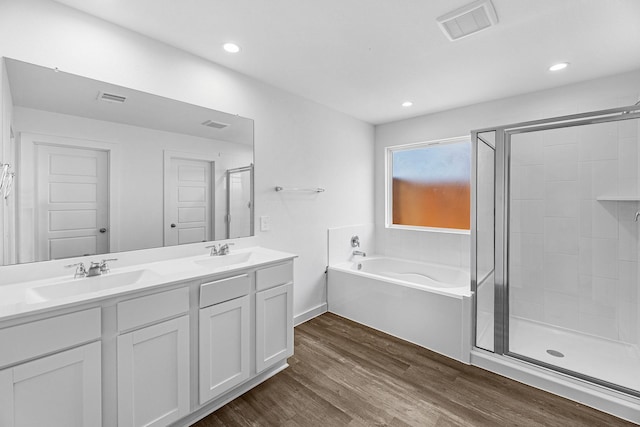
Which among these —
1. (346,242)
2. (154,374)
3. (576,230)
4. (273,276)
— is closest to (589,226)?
(576,230)

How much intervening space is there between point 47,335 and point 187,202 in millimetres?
1131

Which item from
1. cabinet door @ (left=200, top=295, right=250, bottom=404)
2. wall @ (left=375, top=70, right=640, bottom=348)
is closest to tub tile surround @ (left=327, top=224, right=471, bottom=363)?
wall @ (left=375, top=70, right=640, bottom=348)

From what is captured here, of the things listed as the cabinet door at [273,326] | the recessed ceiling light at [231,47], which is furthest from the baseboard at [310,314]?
the recessed ceiling light at [231,47]

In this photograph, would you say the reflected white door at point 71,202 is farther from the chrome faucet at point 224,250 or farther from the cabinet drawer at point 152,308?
the chrome faucet at point 224,250

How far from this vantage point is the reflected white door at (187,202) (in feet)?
6.61

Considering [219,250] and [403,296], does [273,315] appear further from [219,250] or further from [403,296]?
[403,296]

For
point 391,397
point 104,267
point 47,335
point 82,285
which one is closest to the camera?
point 47,335

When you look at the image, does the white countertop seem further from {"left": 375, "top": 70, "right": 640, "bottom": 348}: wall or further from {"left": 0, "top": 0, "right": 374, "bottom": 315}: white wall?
{"left": 375, "top": 70, "right": 640, "bottom": 348}: wall

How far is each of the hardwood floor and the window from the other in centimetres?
174

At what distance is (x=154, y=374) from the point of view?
144 cm

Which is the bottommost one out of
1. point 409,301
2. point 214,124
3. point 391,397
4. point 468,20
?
point 391,397

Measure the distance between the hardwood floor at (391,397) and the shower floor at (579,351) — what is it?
280mm

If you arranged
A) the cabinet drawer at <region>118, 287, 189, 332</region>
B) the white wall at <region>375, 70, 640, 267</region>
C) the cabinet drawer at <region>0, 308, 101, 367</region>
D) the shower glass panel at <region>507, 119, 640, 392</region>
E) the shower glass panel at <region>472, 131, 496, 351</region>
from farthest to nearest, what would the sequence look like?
the white wall at <region>375, 70, 640, 267</region>, the shower glass panel at <region>472, 131, 496, 351</region>, the shower glass panel at <region>507, 119, 640, 392</region>, the cabinet drawer at <region>118, 287, 189, 332</region>, the cabinet drawer at <region>0, 308, 101, 367</region>

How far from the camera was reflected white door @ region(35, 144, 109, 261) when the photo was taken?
1.52m
